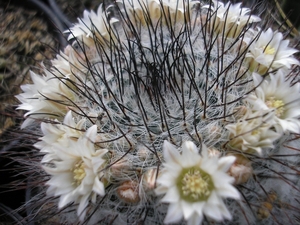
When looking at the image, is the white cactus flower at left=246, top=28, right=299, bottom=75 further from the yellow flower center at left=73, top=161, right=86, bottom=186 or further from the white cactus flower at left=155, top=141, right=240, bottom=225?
the yellow flower center at left=73, top=161, right=86, bottom=186

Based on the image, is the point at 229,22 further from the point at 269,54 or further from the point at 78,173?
the point at 78,173

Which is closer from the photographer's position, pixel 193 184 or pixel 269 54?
pixel 193 184

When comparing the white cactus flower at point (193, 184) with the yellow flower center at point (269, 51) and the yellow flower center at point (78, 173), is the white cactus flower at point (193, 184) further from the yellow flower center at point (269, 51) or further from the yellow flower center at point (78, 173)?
the yellow flower center at point (269, 51)

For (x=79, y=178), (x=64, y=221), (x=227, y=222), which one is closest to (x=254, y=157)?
(x=227, y=222)

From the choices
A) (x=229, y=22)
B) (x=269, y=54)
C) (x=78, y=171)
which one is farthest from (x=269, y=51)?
(x=78, y=171)

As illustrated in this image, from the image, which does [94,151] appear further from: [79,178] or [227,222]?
[227,222]

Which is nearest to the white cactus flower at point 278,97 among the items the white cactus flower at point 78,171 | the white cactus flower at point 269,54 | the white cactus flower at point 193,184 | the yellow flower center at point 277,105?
the yellow flower center at point 277,105

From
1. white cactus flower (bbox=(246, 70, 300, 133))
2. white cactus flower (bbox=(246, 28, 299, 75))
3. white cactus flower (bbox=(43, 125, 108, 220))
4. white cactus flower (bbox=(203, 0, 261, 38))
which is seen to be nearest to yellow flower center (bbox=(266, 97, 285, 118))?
white cactus flower (bbox=(246, 70, 300, 133))
